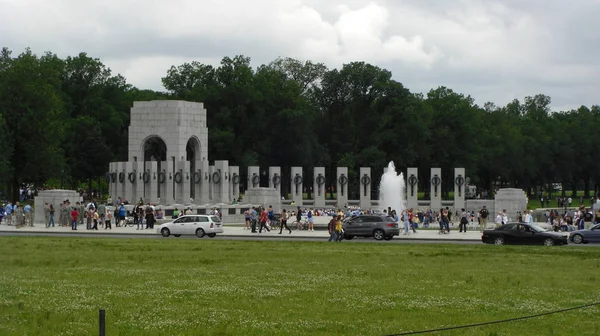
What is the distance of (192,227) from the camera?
164 feet

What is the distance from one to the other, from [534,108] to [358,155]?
226ft

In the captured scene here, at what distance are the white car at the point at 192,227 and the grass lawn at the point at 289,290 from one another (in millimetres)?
12980

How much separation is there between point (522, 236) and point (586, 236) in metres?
3.98

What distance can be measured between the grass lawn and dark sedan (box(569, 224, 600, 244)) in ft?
28.1

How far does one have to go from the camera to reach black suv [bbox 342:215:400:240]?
48094 millimetres

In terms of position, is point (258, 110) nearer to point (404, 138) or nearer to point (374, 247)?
point (404, 138)

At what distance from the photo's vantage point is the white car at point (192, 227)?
164ft

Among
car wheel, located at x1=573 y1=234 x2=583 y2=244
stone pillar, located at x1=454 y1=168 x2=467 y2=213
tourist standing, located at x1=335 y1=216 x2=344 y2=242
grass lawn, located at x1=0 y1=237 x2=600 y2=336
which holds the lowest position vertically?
grass lawn, located at x1=0 y1=237 x2=600 y2=336

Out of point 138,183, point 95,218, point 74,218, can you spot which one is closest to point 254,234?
point 95,218

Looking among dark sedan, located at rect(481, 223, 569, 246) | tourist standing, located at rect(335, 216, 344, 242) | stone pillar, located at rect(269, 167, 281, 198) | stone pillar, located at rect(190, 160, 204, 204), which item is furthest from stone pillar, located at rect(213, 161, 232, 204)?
dark sedan, located at rect(481, 223, 569, 246)

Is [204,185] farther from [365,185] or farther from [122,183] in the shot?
[365,185]

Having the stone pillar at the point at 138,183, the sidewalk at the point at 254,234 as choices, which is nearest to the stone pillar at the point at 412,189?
the stone pillar at the point at 138,183

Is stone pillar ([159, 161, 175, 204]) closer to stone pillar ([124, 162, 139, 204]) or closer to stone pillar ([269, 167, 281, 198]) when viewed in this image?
stone pillar ([124, 162, 139, 204])

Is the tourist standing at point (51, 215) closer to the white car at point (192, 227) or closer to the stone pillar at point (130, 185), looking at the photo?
the white car at point (192, 227)
